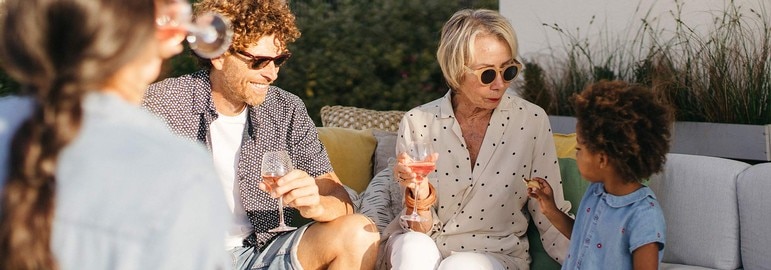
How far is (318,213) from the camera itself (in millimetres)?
3240

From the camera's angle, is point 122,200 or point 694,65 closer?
point 122,200

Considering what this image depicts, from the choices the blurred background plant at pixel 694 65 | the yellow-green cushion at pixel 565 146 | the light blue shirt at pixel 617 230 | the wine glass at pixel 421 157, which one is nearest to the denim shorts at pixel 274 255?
the wine glass at pixel 421 157

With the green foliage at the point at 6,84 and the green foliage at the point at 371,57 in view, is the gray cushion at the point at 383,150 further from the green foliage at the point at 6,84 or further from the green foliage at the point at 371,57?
the green foliage at the point at 371,57

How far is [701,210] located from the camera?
12.1ft

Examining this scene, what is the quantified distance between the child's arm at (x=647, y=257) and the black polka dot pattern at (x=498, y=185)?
683 mm

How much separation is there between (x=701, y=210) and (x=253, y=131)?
5.34ft

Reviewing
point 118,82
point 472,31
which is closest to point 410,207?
point 472,31

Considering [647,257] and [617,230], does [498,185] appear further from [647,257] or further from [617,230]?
[647,257]

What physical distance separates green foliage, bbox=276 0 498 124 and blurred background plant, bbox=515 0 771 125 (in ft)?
11.1

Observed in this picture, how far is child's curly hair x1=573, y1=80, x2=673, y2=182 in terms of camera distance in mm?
3051

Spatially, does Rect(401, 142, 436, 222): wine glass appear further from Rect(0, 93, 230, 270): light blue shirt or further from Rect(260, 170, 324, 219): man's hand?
Rect(0, 93, 230, 270): light blue shirt

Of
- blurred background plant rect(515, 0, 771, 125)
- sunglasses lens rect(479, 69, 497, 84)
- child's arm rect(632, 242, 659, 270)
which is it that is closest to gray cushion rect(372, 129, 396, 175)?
sunglasses lens rect(479, 69, 497, 84)

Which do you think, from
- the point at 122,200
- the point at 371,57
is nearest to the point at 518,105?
the point at 122,200

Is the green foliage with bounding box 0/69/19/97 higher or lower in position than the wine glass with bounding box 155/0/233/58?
lower
